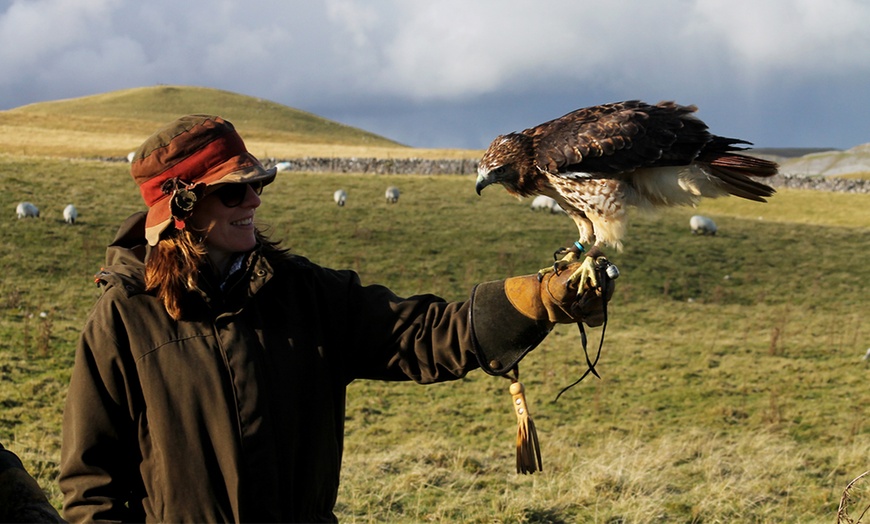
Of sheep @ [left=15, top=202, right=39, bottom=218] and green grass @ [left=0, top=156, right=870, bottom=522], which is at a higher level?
sheep @ [left=15, top=202, right=39, bottom=218]

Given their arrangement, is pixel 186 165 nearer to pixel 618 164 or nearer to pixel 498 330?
Answer: pixel 498 330

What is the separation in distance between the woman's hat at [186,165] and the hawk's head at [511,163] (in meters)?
1.62

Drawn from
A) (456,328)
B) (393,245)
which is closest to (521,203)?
(393,245)

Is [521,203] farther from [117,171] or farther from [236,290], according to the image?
[236,290]

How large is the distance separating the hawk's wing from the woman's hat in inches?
65.8

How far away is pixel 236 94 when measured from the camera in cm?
12056

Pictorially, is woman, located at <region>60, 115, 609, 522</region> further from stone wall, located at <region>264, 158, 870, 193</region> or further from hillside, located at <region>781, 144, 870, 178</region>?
hillside, located at <region>781, 144, 870, 178</region>

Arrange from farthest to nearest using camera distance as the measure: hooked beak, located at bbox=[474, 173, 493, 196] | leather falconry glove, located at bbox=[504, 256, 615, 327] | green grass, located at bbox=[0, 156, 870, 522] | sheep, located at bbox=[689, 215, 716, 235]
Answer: sheep, located at bbox=[689, 215, 716, 235] < green grass, located at bbox=[0, 156, 870, 522] < hooked beak, located at bbox=[474, 173, 493, 196] < leather falconry glove, located at bbox=[504, 256, 615, 327]

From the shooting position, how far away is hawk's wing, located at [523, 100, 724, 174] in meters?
4.10

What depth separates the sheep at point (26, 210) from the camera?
69.2ft

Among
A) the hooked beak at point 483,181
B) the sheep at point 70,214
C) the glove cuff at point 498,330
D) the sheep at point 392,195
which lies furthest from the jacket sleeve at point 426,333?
the sheep at point 392,195

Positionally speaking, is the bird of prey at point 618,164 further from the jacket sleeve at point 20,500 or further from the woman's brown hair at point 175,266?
the jacket sleeve at point 20,500

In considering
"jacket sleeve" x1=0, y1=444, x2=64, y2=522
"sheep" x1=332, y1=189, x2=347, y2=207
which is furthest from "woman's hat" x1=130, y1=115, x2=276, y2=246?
"sheep" x1=332, y1=189, x2=347, y2=207

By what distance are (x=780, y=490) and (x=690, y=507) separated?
3.64ft
